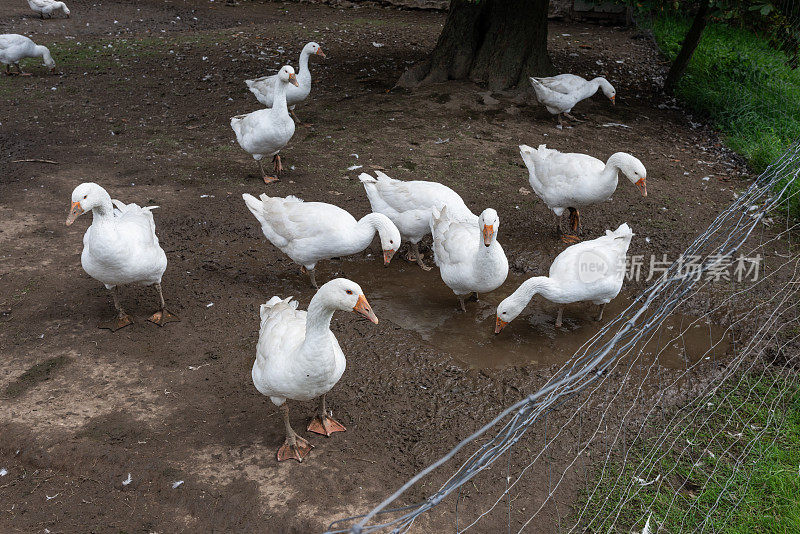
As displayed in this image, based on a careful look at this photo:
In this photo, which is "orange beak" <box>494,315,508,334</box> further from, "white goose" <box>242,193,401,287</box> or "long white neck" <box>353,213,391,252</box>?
"long white neck" <box>353,213,391,252</box>

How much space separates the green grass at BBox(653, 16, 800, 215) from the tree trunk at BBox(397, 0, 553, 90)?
2791 millimetres

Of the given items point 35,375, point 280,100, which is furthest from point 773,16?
point 35,375

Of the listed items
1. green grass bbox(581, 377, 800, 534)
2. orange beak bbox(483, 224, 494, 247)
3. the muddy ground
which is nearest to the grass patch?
the muddy ground

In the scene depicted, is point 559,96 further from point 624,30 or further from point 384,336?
point 624,30

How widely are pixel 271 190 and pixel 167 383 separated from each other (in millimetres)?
3436

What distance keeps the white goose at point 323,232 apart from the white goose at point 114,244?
1.10 metres

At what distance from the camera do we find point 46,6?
14203 millimetres

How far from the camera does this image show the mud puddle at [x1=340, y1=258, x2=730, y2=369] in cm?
507

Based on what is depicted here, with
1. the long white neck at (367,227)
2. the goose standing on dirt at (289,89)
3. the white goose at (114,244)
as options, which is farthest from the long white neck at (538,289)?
the goose standing on dirt at (289,89)

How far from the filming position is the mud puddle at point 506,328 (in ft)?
16.6

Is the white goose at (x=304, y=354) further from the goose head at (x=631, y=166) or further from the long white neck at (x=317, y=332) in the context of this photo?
the goose head at (x=631, y=166)

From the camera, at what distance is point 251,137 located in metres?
7.40

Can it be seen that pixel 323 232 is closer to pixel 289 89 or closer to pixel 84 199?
pixel 84 199

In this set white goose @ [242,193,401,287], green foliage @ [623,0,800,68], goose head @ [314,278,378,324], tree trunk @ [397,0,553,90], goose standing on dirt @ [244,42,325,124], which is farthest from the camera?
tree trunk @ [397,0,553,90]
